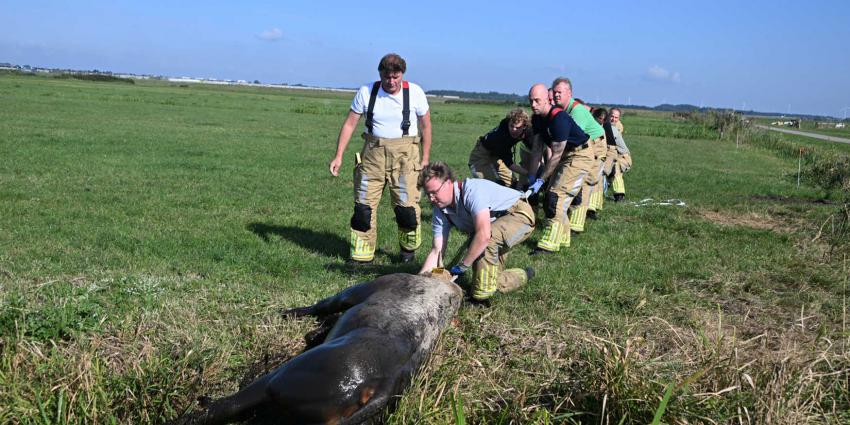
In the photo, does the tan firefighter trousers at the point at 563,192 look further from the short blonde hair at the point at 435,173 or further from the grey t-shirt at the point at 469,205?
the short blonde hair at the point at 435,173

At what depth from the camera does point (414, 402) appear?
3869 millimetres

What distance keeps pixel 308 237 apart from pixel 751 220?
7.53m

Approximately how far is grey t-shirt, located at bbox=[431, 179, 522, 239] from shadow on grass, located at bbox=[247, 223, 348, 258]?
2186mm

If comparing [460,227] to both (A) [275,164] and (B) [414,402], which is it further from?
(A) [275,164]

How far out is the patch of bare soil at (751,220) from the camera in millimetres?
10552

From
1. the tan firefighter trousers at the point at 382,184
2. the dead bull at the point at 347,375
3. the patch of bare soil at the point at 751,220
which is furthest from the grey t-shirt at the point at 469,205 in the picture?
the patch of bare soil at the point at 751,220

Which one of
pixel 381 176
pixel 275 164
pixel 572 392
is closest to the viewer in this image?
pixel 572 392

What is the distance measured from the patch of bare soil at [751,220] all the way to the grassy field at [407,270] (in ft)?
0.15

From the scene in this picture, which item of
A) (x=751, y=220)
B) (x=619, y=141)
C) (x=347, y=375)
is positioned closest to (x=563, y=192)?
(x=751, y=220)

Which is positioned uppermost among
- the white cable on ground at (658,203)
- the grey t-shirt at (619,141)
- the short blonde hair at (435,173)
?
the grey t-shirt at (619,141)

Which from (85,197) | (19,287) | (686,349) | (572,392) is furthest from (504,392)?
(85,197)

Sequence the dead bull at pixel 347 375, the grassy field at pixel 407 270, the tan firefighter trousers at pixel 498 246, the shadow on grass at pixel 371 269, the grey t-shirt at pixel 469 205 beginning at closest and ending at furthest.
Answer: the dead bull at pixel 347 375, the grassy field at pixel 407 270, the grey t-shirt at pixel 469 205, the tan firefighter trousers at pixel 498 246, the shadow on grass at pixel 371 269

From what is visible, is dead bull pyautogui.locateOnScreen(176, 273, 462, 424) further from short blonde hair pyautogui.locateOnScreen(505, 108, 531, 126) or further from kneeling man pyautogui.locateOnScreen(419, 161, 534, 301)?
short blonde hair pyautogui.locateOnScreen(505, 108, 531, 126)

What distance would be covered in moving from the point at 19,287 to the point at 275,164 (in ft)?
35.9
